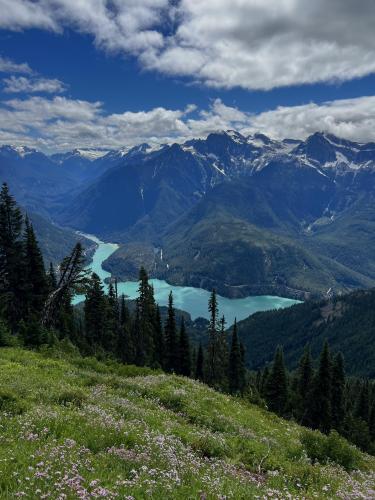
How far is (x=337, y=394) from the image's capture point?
71312mm

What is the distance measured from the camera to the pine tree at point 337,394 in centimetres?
7125

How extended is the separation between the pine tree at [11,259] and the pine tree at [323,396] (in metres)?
48.8

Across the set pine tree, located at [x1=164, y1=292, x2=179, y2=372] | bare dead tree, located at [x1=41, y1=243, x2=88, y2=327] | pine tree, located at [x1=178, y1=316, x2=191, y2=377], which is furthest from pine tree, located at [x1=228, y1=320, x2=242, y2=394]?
bare dead tree, located at [x1=41, y1=243, x2=88, y2=327]

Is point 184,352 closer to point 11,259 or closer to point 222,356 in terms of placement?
point 222,356

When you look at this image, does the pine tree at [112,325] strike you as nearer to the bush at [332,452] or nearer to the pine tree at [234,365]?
the pine tree at [234,365]

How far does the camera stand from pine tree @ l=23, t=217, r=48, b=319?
54.4 metres

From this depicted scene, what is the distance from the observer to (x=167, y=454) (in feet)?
33.4

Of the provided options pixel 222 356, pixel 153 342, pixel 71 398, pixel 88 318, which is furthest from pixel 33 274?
pixel 71 398

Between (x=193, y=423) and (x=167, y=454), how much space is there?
7.17 m

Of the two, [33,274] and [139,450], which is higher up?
[33,274]

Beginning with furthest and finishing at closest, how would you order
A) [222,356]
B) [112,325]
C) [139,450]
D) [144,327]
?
[222,356]
[112,325]
[144,327]
[139,450]

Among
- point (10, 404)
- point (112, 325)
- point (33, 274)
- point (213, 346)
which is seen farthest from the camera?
point (213, 346)

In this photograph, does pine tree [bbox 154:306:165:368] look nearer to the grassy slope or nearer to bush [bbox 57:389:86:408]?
the grassy slope

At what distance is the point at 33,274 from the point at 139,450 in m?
49.7
